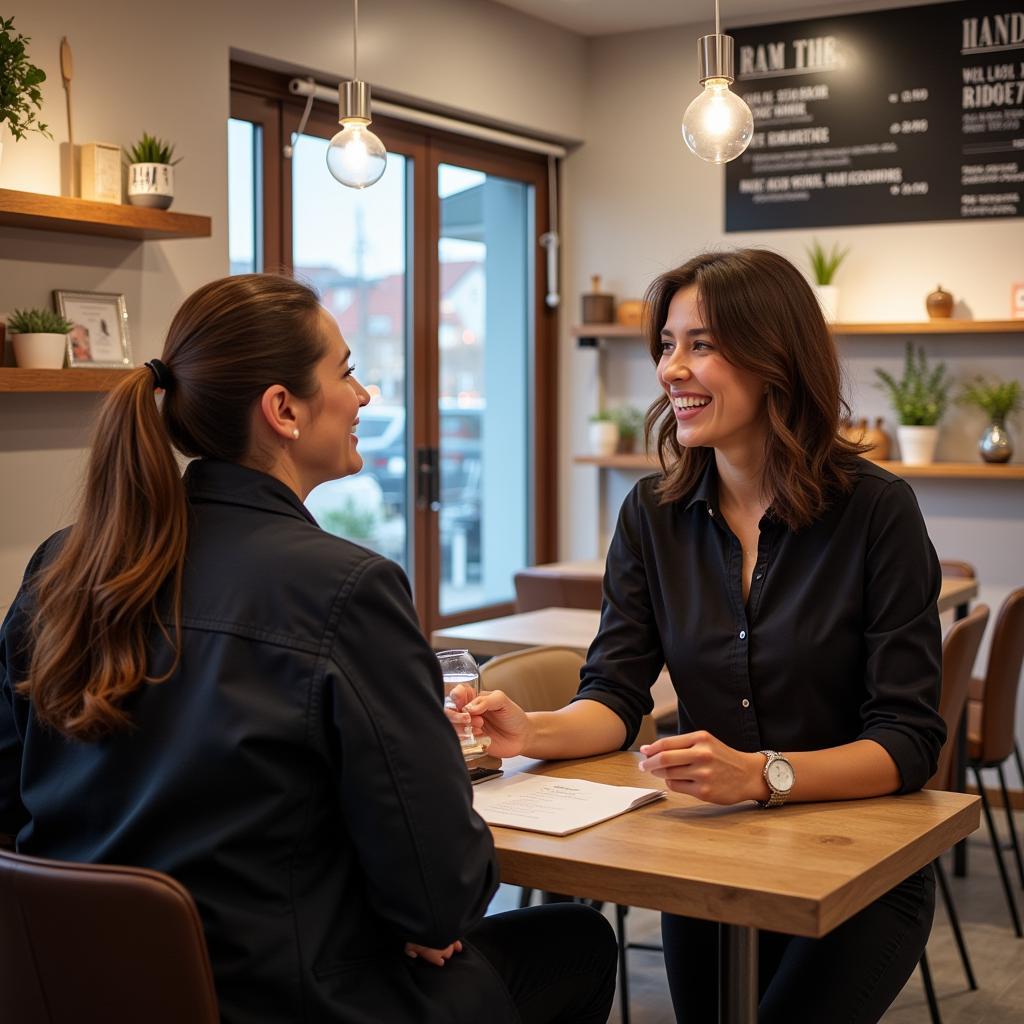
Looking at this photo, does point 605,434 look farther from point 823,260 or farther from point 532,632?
point 532,632

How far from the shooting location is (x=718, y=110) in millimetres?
2570

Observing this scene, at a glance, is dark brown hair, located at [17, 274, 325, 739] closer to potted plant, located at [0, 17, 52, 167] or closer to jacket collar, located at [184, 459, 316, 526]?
jacket collar, located at [184, 459, 316, 526]

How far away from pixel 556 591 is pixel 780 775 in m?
2.46

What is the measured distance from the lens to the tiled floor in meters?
3.06

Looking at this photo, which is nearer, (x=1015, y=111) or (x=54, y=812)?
(x=54, y=812)

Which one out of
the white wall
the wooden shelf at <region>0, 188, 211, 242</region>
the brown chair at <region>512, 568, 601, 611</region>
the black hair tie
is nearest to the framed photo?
the white wall

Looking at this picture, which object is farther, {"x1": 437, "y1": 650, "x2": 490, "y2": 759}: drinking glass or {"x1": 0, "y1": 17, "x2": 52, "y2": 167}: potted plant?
{"x1": 0, "y1": 17, "x2": 52, "y2": 167}: potted plant

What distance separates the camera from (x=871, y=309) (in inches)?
199

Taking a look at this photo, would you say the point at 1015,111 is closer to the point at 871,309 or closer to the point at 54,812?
the point at 871,309

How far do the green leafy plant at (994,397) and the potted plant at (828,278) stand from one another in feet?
1.78

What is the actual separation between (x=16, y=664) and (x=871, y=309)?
410 cm

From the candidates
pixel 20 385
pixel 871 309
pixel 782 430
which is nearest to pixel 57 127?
pixel 20 385

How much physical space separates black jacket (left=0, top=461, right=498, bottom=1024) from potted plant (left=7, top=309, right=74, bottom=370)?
6.67 feet

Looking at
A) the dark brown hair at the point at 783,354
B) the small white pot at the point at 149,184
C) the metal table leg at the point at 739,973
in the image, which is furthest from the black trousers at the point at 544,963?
the small white pot at the point at 149,184
